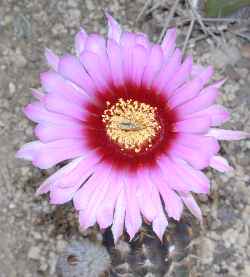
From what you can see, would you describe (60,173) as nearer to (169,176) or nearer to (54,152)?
(54,152)

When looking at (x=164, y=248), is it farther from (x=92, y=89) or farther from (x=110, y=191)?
(x=92, y=89)

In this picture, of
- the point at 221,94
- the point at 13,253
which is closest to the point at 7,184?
the point at 13,253

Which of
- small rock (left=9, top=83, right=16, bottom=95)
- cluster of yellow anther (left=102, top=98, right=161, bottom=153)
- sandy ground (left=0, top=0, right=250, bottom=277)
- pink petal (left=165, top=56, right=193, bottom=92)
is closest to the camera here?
pink petal (left=165, top=56, right=193, bottom=92)

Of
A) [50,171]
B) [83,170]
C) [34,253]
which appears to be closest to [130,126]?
[83,170]

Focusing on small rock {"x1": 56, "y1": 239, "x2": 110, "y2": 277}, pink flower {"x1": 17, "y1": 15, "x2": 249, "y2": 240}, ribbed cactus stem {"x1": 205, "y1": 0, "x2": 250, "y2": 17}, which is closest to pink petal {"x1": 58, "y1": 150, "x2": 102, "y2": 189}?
pink flower {"x1": 17, "y1": 15, "x2": 249, "y2": 240}

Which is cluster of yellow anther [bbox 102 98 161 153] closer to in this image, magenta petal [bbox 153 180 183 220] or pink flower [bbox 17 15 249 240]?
pink flower [bbox 17 15 249 240]

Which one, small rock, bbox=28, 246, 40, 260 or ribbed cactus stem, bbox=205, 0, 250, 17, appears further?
small rock, bbox=28, 246, 40, 260
